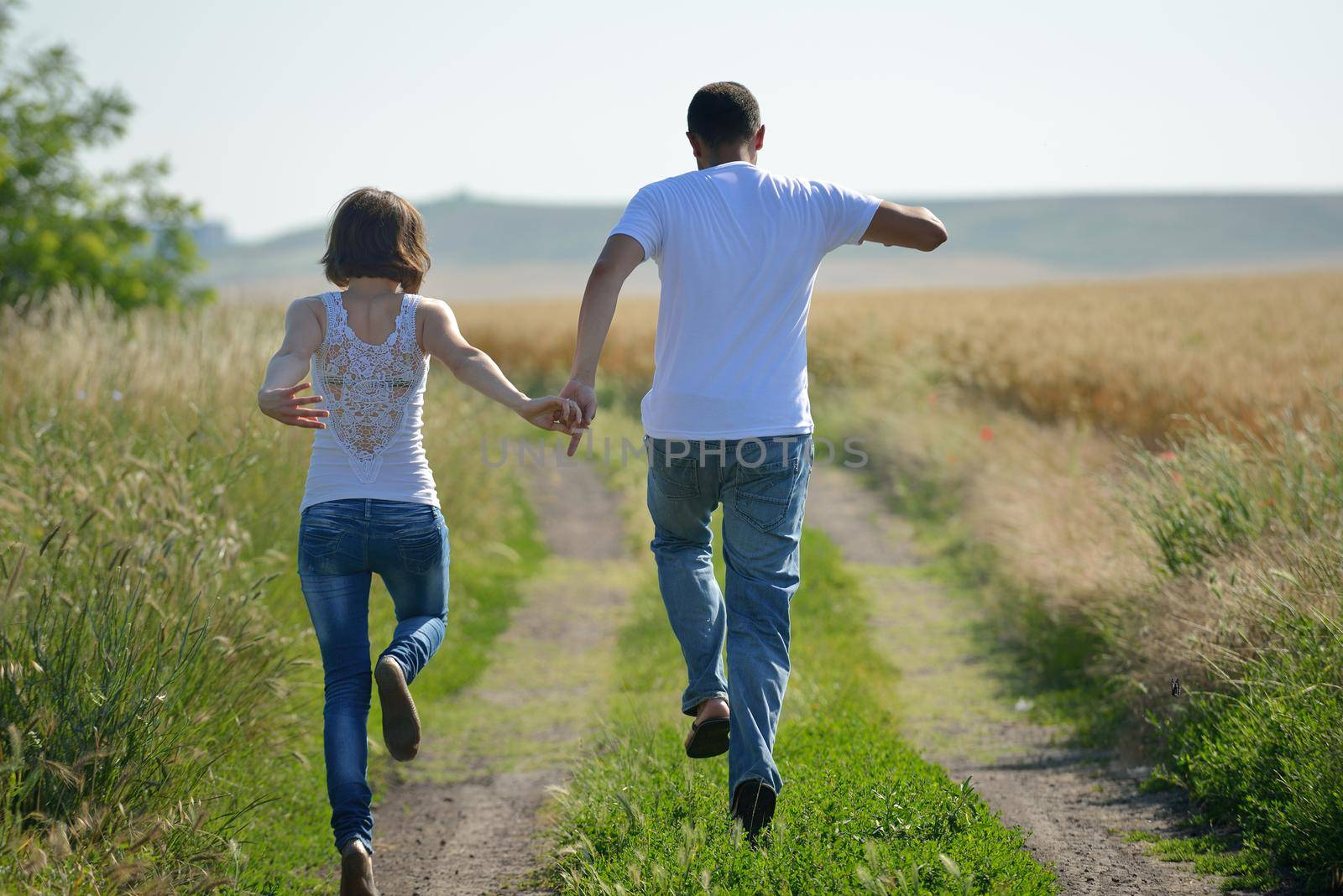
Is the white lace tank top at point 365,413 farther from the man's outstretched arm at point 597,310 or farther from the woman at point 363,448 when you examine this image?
the man's outstretched arm at point 597,310

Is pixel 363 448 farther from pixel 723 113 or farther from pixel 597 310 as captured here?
pixel 723 113

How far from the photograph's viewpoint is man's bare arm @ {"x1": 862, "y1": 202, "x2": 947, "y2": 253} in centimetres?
418

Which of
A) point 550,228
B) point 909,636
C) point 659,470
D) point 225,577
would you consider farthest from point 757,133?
point 550,228

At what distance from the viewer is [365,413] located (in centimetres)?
386

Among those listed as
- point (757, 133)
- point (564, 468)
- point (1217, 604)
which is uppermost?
point (757, 133)

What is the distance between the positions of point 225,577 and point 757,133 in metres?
3.41

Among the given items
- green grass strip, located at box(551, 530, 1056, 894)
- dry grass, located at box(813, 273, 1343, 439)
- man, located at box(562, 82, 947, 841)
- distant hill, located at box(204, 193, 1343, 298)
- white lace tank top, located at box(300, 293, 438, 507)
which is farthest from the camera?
distant hill, located at box(204, 193, 1343, 298)

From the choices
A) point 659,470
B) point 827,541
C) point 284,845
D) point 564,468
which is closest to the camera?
point 659,470

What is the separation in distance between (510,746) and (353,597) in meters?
3.13

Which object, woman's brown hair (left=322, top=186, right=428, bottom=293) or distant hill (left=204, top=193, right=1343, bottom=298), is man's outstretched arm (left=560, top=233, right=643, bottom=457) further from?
distant hill (left=204, top=193, right=1343, bottom=298)

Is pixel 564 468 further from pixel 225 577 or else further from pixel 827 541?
pixel 225 577

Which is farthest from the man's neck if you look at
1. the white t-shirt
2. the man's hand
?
the man's hand

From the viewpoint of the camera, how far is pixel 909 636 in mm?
8969

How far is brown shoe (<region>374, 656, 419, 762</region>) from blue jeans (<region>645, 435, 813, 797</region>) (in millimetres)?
977
